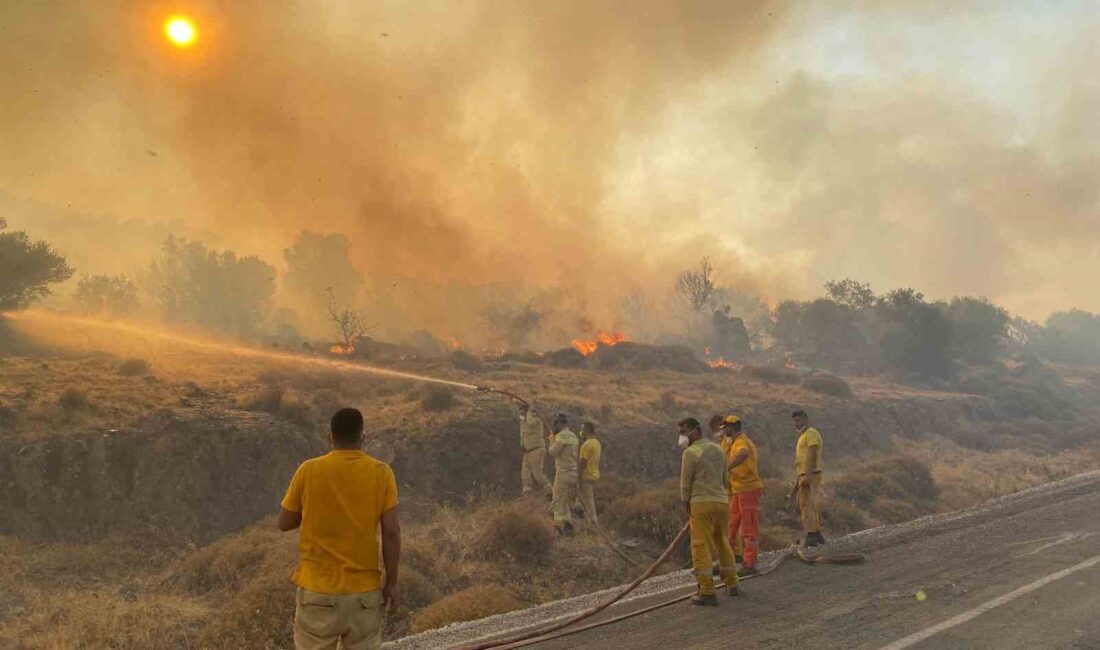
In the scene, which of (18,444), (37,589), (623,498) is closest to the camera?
(37,589)

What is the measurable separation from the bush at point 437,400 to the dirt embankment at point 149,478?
4.60 m

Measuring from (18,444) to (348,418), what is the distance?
11844mm

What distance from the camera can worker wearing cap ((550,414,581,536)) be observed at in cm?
1167

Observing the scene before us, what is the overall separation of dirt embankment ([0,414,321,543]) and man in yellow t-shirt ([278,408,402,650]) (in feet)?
31.6

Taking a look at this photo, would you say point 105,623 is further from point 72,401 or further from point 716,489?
point 72,401

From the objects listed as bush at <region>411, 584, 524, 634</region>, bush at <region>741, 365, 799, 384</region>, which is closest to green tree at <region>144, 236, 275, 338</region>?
bush at <region>741, 365, 799, 384</region>

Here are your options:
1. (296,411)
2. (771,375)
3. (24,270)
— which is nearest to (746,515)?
(296,411)

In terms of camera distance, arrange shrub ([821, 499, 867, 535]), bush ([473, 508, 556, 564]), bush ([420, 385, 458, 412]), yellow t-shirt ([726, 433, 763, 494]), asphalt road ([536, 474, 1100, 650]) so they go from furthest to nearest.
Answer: bush ([420, 385, 458, 412]) < shrub ([821, 499, 867, 535]) < bush ([473, 508, 556, 564]) < yellow t-shirt ([726, 433, 763, 494]) < asphalt road ([536, 474, 1100, 650])

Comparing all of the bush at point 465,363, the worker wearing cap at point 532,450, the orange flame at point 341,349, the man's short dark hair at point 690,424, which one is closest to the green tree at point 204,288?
the orange flame at point 341,349

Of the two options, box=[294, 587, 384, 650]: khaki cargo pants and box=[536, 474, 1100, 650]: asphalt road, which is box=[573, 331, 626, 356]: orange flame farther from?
box=[294, 587, 384, 650]: khaki cargo pants

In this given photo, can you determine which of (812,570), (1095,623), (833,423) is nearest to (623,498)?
(812,570)

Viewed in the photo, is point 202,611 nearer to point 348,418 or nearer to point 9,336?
point 348,418

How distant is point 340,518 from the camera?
381cm

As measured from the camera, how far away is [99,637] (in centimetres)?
702
